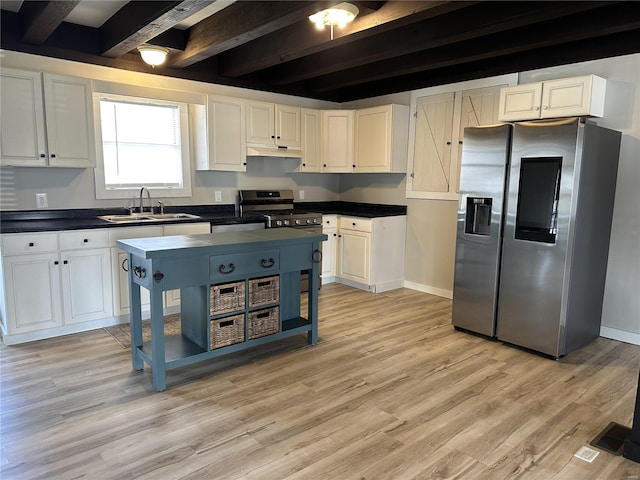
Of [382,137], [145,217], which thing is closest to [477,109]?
[382,137]

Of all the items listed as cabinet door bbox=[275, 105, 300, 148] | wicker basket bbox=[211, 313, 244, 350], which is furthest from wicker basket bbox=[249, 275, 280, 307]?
cabinet door bbox=[275, 105, 300, 148]

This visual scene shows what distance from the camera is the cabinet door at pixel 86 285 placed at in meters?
3.48

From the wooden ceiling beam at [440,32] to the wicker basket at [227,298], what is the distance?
88.7 inches

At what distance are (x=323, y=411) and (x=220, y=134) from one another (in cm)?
305

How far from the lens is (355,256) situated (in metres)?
5.08

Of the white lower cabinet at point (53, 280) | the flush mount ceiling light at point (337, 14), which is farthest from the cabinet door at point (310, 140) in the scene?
the white lower cabinet at point (53, 280)

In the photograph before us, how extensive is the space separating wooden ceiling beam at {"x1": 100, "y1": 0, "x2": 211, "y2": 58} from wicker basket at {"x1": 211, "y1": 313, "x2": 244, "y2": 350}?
1964 mm

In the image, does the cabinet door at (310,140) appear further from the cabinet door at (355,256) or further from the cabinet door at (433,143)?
the cabinet door at (433,143)

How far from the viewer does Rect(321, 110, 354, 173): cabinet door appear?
5270mm

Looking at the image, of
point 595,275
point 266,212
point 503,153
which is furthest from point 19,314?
point 595,275

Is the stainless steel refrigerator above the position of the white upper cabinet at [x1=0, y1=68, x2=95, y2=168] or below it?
below

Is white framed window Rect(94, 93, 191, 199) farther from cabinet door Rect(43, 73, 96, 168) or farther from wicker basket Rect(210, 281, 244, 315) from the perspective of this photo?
wicker basket Rect(210, 281, 244, 315)

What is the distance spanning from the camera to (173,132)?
448 centimetres

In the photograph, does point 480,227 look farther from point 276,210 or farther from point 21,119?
point 21,119
